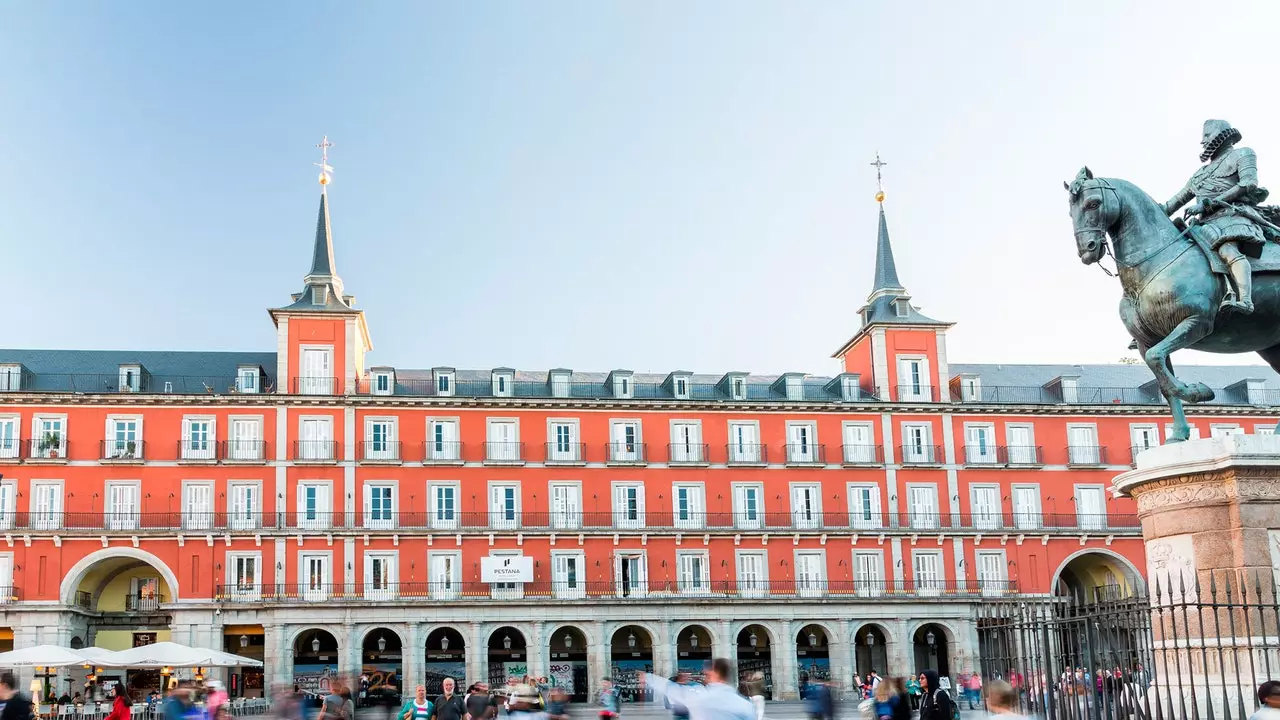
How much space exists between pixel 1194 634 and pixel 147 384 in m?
48.8

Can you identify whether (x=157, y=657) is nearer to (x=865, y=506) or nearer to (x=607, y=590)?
(x=607, y=590)

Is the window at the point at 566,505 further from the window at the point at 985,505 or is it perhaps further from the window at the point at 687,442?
the window at the point at 985,505

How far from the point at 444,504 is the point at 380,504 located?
2.45 m

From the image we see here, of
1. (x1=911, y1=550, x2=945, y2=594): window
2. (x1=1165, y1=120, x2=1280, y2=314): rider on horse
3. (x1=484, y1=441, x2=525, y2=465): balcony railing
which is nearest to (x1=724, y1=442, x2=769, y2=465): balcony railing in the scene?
(x1=911, y1=550, x2=945, y2=594): window

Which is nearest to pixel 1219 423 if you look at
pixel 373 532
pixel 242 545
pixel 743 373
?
pixel 743 373

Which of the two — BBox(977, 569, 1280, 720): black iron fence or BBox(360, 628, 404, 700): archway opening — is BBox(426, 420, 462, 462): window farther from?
BBox(977, 569, 1280, 720): black iron fence

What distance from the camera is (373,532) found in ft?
165

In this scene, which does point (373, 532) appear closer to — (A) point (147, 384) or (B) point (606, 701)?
(A) point (147, 384)

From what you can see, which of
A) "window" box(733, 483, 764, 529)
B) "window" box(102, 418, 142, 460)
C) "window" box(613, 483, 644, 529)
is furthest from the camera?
"window" box(733, 483, 764, 529)

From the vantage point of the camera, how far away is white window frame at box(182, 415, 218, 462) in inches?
1975

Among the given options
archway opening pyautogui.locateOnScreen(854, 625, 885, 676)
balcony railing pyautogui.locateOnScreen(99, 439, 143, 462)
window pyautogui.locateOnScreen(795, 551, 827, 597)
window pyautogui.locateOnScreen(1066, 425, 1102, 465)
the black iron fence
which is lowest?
archway opening pyautogui.locateOnScreen(854, 625, 885, 676)

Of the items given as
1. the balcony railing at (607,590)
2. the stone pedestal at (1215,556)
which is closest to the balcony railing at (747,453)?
the balcony railing at (607,590)

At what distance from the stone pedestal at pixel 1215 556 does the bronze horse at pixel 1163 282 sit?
615 mm

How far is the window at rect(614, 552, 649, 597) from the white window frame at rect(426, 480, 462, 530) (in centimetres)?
648
